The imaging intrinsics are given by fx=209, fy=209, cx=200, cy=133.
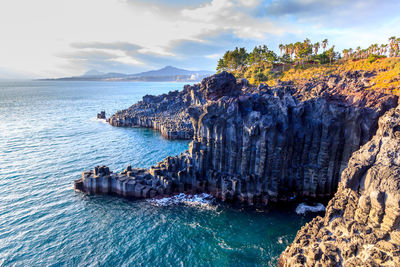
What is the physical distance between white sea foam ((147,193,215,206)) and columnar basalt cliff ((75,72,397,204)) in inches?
49.8

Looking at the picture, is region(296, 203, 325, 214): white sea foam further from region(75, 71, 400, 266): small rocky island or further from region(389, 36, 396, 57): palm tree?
region(389, 36, 396, 57): palm tree

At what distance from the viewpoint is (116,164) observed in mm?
49344

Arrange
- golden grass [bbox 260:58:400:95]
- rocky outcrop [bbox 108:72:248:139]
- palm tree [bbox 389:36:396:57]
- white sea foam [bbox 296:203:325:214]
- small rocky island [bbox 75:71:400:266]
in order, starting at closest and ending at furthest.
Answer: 1. white sea foam [bbox 296:203:325:214]
2. small rocky island [bbox 75:71:400:266]
3. rocky outcrop [bbox 108:72:248:139]
4. golden grass [bbox 260:58:400:95]
5. palm tree [bbox 389:36:396:57]

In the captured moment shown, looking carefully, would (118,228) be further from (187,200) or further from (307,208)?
(307,208)

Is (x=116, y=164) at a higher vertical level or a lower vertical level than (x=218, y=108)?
lower

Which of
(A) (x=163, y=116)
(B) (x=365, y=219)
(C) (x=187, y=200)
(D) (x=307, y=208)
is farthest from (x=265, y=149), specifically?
(A) (x=163, y=116)

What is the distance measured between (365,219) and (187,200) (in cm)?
2412

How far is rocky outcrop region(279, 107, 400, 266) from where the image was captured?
16031 millimetres

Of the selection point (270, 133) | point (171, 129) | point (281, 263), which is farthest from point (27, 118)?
point (281, 263)

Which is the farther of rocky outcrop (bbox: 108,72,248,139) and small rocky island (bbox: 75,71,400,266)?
rocky outcrop (bbox: 108,72,248,139)

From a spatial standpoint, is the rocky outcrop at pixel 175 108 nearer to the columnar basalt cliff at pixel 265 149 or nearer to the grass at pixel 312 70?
the columnar basalt cliff at pixel 265 149

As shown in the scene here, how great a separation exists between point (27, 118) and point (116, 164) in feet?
259

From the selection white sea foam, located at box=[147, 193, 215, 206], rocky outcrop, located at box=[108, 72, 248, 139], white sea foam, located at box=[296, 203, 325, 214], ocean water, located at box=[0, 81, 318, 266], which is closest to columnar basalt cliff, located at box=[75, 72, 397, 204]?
white sea foam, located at box=[147, 193, 215, 206]

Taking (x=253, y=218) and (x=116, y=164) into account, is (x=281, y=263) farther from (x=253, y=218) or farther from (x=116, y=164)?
(x=116, y=164)
